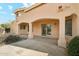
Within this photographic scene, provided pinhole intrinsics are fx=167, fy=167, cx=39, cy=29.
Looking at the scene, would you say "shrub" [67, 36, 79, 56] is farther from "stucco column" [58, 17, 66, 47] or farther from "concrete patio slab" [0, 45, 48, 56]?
"stucco column" [58, 17, 66, 47]

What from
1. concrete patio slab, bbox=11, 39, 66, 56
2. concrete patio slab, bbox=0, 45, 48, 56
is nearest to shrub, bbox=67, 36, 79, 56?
concrete patio slab, bbox=11, 39, 66, 56

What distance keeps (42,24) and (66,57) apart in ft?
16.1

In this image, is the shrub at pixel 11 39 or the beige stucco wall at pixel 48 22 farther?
the beige stucco wall at pixel 48 22

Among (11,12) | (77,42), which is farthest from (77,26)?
(11,12)

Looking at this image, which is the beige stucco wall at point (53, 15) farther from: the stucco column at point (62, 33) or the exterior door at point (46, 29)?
the exterior door at point (46, 29)

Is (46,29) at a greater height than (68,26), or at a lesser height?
lesser

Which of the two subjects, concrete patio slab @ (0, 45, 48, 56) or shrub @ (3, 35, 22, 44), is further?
shrub @ (3, 35, 22, 44)

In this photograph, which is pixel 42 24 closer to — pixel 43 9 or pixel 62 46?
pixel 43 9

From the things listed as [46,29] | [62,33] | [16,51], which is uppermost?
[46,29]

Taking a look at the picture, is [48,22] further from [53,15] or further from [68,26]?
[68,26]

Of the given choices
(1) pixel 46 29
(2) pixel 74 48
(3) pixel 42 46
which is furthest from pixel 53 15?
(2) pixel 74 48

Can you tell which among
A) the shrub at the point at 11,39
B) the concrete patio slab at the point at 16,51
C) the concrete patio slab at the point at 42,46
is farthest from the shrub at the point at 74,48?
the shrub at the point at 11,39

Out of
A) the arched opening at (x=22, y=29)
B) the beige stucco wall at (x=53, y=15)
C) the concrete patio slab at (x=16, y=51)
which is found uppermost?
the beige stucco wall at (x=53, y=15)

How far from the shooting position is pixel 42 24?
13.4 m
